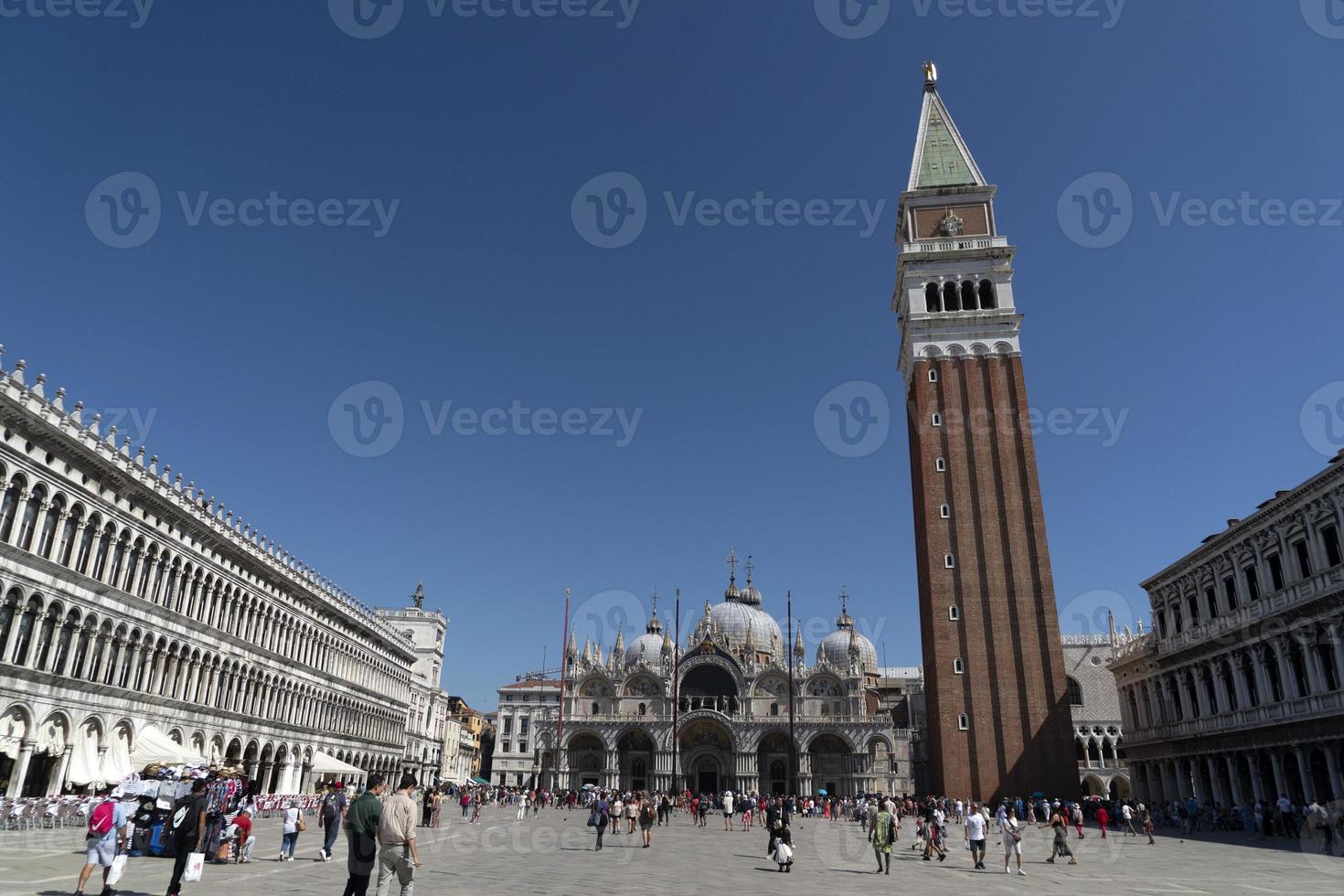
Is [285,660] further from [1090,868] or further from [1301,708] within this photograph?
[1301,708]

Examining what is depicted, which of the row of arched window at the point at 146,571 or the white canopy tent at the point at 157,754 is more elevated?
the row of arched window at the point at 146,571

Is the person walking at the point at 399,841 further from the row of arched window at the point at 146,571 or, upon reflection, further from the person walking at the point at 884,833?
the row of arched window at the point at 146,571

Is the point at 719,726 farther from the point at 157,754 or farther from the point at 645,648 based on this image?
the point at 157,754

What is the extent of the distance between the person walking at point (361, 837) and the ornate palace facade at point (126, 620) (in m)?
20.2

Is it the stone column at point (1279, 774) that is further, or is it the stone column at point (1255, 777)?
the stone column at point (1255, 777)

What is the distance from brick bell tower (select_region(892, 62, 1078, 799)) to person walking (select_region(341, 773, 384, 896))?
43111 mm

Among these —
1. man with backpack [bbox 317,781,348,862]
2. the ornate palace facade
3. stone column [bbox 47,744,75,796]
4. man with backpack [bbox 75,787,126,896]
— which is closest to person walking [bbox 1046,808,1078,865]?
man with backpack [bbox 317,781,348,862]

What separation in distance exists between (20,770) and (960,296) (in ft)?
174

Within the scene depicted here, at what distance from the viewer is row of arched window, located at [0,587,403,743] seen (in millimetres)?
26172

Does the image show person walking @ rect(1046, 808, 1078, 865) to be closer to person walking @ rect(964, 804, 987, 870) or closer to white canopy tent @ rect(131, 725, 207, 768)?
person walking @ rect(964, 804, 987, 870)

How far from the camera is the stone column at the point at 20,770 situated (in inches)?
1026

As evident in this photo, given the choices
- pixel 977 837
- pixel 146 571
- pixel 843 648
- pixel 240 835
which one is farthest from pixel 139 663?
pixel 843 648

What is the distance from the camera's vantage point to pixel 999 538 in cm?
5078

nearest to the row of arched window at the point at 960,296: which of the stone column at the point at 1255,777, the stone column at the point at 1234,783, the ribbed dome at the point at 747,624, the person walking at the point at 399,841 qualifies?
the stone column at the point at 1234,783
